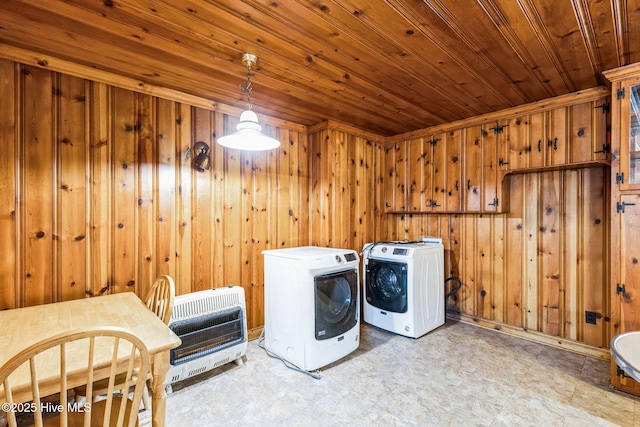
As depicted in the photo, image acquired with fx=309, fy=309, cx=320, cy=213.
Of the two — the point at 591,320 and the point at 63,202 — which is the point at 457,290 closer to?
the point at 591,320

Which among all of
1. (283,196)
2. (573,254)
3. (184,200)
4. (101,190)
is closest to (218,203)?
(184,200)

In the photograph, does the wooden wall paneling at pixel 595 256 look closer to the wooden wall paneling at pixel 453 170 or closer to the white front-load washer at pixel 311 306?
the wooden wall paneling at pixel 453 170

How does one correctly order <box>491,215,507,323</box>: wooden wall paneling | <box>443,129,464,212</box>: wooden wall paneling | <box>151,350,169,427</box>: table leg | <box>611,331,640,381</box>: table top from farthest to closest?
<box>443,129,464,212</box>: wooden wall paneling < <box>491,215,507,323</box>: wooden wall paneling < <box>151,350,169,427</box>: table leg < <box>611,331,640,381</box>: table top

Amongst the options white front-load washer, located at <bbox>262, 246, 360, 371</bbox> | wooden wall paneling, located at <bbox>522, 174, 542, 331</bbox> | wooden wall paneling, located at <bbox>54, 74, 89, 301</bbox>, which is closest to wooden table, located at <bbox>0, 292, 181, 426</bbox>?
wooden wall paneling, located at <bbox>54, 74, 89, 301</bbox>

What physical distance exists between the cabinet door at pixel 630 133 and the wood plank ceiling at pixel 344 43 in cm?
20

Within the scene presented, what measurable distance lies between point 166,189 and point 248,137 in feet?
3.48

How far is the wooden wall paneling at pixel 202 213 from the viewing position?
2.79 meters

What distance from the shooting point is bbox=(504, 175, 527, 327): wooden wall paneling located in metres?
3.25

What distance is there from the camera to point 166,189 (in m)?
2.64

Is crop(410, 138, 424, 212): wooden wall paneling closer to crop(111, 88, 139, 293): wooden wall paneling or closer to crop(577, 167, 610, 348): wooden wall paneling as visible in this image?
crop(577, 167, 610, 348): wooden wall paneling

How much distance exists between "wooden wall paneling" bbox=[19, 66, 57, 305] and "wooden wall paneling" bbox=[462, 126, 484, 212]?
371 centimetres

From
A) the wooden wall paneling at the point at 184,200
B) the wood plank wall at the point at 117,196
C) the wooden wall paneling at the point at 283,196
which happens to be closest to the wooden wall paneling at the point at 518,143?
the wooden wall paneling at the point at 283,196

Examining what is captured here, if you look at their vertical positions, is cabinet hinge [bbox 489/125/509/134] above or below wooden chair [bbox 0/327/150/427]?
above

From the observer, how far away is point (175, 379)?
2.26 m
